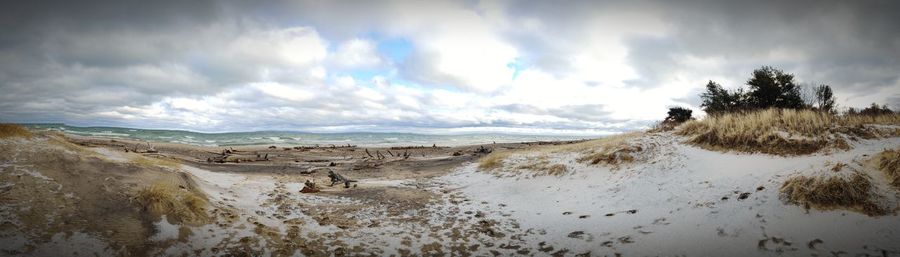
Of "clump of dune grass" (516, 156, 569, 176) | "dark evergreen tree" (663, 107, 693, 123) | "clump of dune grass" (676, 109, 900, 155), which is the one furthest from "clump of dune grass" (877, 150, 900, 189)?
"dark evergreen tree" (663, 107, 693, 123)

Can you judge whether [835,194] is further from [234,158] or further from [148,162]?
[234,158]

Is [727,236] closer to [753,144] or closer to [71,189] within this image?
[753,144]

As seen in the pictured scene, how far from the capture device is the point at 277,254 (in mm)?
5508

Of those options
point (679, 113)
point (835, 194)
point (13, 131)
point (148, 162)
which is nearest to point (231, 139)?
point (148, 162)

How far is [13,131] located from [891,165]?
52.0ft

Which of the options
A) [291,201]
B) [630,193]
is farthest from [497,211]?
[291,201]

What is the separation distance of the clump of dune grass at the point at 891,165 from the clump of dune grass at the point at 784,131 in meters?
2.67

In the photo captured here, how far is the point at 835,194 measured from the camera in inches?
210

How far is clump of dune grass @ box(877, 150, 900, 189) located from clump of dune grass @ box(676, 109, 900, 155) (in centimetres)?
267

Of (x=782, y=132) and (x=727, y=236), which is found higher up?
(x=782, y=132)

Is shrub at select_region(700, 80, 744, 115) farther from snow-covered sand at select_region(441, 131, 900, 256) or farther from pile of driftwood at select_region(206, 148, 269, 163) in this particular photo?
pile of driftwood at select_region(206, 148, 269, 163)

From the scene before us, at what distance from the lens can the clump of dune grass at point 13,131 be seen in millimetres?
6917

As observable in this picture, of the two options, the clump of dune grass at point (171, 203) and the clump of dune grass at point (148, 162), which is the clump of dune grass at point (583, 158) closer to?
the clump of dune grass at point (171, 203)

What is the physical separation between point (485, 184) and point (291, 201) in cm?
615
